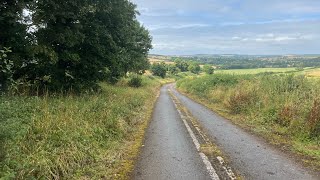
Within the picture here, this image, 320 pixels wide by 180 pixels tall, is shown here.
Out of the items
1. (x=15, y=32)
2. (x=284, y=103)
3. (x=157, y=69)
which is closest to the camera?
(x=15, y=32)

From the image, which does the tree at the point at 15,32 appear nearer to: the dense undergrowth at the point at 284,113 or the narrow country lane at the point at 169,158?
the narrow country lane at the point at 169,158

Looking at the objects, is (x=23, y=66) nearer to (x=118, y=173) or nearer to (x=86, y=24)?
(x=86, y=24)

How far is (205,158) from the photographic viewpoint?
890 centimetres

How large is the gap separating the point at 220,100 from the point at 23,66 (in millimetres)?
15633

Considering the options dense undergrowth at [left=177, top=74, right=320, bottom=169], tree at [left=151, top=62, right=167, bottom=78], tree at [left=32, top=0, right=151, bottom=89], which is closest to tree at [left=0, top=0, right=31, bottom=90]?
tree at [left=32, top=0, right=151, bottom=89]

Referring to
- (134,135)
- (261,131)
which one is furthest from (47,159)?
(261,131)

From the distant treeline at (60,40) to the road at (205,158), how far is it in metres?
5.87

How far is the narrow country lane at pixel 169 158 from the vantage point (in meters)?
7.49

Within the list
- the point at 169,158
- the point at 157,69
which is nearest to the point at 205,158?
the point at 169,158

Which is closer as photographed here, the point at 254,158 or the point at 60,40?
the point at 254,158

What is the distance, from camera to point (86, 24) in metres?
18.7

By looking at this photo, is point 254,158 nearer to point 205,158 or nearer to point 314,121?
point 205,158

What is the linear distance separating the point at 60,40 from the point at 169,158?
9687mm

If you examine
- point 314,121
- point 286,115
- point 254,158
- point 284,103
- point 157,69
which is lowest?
point 157,69
